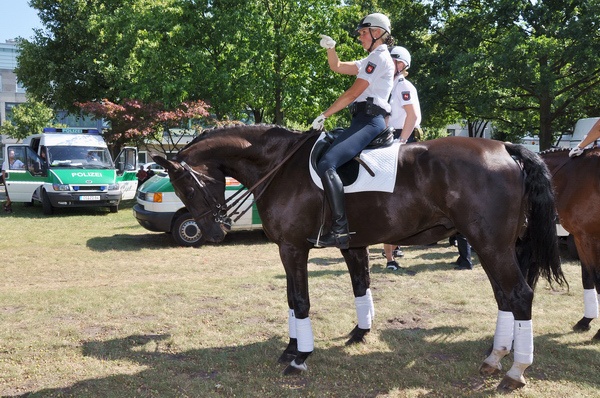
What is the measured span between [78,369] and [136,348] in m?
0.66

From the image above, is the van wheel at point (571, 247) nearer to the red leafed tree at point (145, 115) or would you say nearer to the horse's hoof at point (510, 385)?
the horse's hoof at point (510, 385)

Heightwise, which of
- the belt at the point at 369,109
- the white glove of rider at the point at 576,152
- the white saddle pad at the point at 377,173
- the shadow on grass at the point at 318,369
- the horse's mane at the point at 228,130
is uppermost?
the belt at the point at 369,109

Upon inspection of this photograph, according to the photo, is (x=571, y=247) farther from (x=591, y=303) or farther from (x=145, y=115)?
(x=145, y=115)

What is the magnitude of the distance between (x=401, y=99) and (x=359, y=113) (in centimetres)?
170

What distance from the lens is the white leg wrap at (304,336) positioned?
4.54m

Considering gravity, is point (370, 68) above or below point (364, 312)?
above

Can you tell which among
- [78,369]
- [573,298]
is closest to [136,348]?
[78,369]

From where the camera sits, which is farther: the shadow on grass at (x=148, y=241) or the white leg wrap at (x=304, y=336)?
the shadow on grass at (x=148, y=241)

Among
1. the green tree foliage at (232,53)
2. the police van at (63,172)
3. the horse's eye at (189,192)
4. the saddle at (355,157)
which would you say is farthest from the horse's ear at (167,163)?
the green tree foliage at (232,53)

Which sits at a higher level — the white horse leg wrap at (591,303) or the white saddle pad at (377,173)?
the white saddle pad at (377,173)

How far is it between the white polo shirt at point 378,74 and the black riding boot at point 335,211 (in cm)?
80

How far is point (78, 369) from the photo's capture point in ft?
14.9

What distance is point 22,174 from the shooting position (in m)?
18.1

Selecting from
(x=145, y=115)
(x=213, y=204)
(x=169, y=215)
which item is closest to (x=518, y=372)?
(x=213, y=204)
